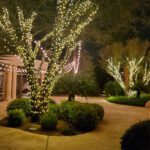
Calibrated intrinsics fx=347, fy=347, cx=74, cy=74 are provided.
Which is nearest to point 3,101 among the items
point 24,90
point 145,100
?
point 24,90

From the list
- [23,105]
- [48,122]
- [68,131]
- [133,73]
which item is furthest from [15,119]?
[133,73]

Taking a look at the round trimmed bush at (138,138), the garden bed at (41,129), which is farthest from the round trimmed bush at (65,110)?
the round trimmed bush at (138,138)

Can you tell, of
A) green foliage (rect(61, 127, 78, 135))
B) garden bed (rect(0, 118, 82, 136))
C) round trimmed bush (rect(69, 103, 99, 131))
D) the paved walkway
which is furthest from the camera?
round trimmed bush (rect(69, 103, 99, 131))

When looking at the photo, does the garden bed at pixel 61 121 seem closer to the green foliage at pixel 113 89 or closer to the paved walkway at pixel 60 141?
the paved walkway at pixel 60 141

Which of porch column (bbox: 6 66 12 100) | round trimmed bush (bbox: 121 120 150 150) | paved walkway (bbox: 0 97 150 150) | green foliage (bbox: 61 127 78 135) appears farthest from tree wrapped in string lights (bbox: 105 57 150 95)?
round trimmed bush (bbox: 121 120 150 150)

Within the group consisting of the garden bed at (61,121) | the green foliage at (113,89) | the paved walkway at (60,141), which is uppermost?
the green foliage at (113,89)

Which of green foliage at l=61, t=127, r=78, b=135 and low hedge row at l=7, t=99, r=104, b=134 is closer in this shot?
green foliage at l=61, t=127, r=78, b=135

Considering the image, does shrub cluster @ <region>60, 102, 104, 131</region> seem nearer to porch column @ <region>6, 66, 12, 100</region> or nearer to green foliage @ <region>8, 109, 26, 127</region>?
green foliage @ <region>8, 109, 26, 127</region>

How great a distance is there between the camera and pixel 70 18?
41.0ft

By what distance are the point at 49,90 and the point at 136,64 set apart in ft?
42.3

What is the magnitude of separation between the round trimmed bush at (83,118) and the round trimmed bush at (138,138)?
12.7 ft

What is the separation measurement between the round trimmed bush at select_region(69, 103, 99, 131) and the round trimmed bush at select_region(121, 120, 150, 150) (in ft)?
12.7

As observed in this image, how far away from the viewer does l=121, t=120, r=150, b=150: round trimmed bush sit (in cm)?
689

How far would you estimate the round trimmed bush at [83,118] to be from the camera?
1114cm
